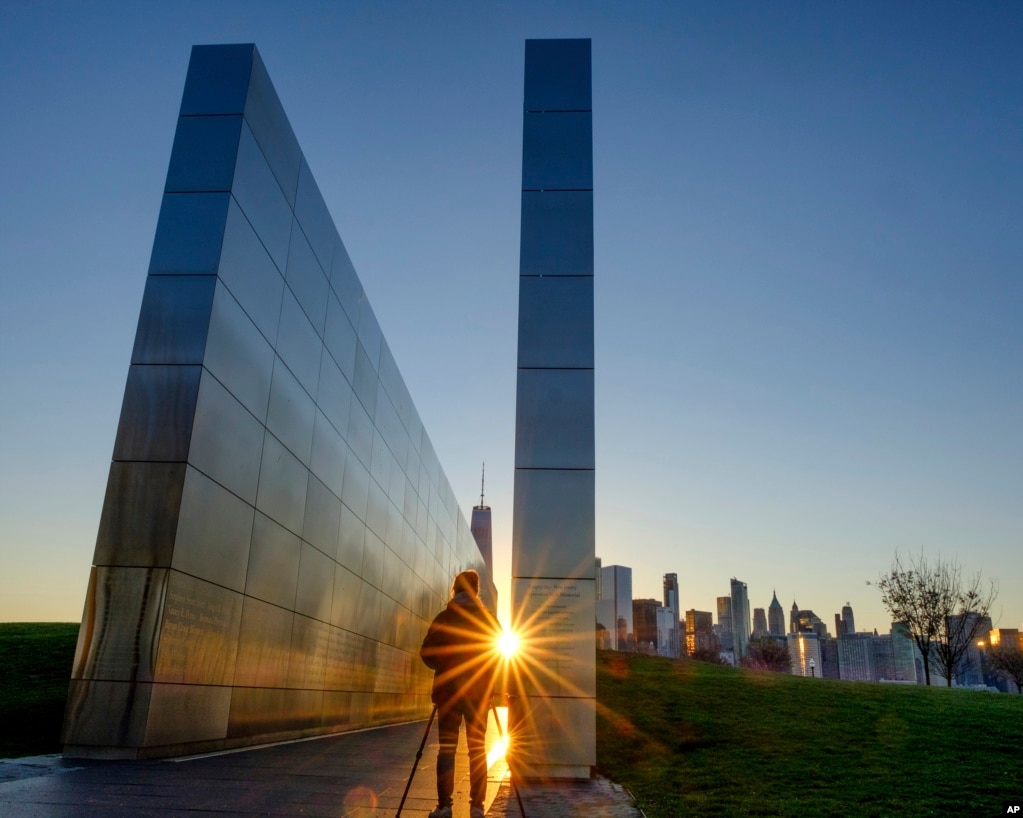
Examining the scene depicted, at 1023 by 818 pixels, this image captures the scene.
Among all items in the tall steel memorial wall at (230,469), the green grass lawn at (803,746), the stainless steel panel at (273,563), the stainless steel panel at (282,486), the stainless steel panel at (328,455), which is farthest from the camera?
the stainless steel panel at (328,455)

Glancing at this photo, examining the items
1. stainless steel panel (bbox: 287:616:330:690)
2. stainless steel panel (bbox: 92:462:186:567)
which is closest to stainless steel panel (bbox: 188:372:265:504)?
stainless steel panel (bbox: 92:462:186:567)

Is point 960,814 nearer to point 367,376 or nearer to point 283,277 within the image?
point 283,277

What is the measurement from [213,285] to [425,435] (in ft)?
65.0

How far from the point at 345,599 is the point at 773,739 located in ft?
33.5

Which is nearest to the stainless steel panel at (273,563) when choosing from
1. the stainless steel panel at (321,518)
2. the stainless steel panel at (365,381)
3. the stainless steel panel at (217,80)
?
the stainless steel panel at (321,518)

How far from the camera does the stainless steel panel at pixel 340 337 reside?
17469 mm

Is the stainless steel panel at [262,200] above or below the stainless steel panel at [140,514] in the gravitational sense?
above

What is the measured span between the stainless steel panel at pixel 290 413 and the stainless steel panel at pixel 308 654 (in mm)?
3312

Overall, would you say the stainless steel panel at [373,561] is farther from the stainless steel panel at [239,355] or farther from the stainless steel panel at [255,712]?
the stainless steel panel at [239,355]

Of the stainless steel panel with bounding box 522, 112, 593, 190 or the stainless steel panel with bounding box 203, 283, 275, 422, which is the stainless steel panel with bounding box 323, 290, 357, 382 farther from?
the stainless steel panel with bounding box 522, 112, 593, 190

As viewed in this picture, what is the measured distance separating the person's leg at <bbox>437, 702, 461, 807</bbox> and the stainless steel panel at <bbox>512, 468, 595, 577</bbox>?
4.06m

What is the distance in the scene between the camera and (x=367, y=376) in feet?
69.2

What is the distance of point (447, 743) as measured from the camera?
6047 millimetres

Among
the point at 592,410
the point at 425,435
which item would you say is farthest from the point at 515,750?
the point at 425,435
